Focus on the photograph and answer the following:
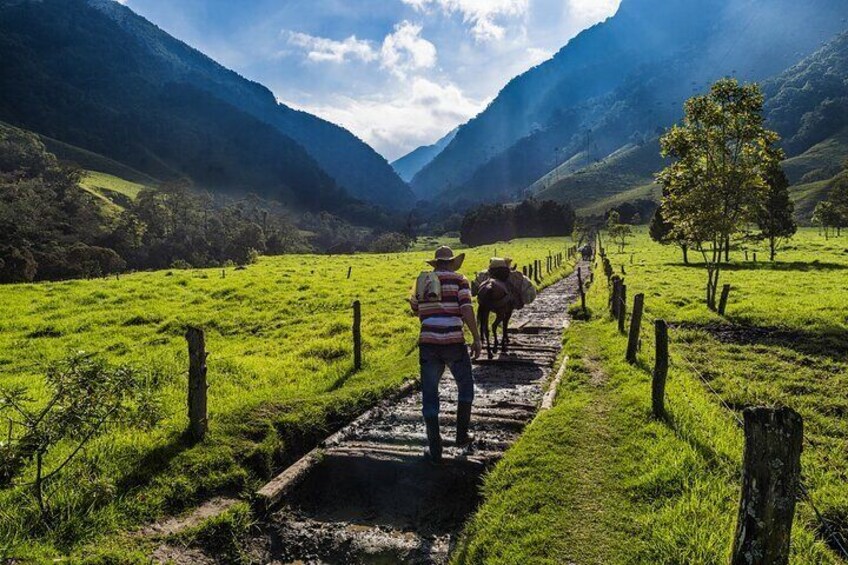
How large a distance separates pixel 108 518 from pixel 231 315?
16.0 meters

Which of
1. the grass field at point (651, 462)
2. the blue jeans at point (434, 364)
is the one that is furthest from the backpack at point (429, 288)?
the grass field at point (651, 462)

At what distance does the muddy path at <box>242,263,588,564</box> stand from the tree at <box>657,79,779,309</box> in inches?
709

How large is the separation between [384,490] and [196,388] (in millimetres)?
3579

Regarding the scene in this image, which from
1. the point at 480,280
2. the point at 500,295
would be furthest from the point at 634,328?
the point at 480,280

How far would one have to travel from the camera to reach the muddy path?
5953 mm

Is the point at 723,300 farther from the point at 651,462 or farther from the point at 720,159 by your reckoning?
the point at 651,462

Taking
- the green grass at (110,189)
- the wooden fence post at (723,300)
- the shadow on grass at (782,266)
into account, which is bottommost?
the wooden fence post at (723,300)

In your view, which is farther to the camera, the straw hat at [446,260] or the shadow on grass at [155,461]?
the straw hat at [446,260]

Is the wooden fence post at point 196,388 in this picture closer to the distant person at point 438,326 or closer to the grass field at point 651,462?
the distant person at point 438,326

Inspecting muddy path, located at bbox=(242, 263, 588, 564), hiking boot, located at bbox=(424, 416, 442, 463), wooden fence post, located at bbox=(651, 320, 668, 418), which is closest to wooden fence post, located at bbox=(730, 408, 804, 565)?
muddy path, located at bbox=(242, 263, 588, 564)

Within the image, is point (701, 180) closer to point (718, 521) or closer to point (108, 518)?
point (718, 521)

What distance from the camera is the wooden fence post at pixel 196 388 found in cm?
805

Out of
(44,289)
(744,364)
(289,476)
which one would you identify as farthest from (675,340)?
(44,289)

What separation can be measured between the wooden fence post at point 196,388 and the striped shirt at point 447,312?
3769 millimetres
